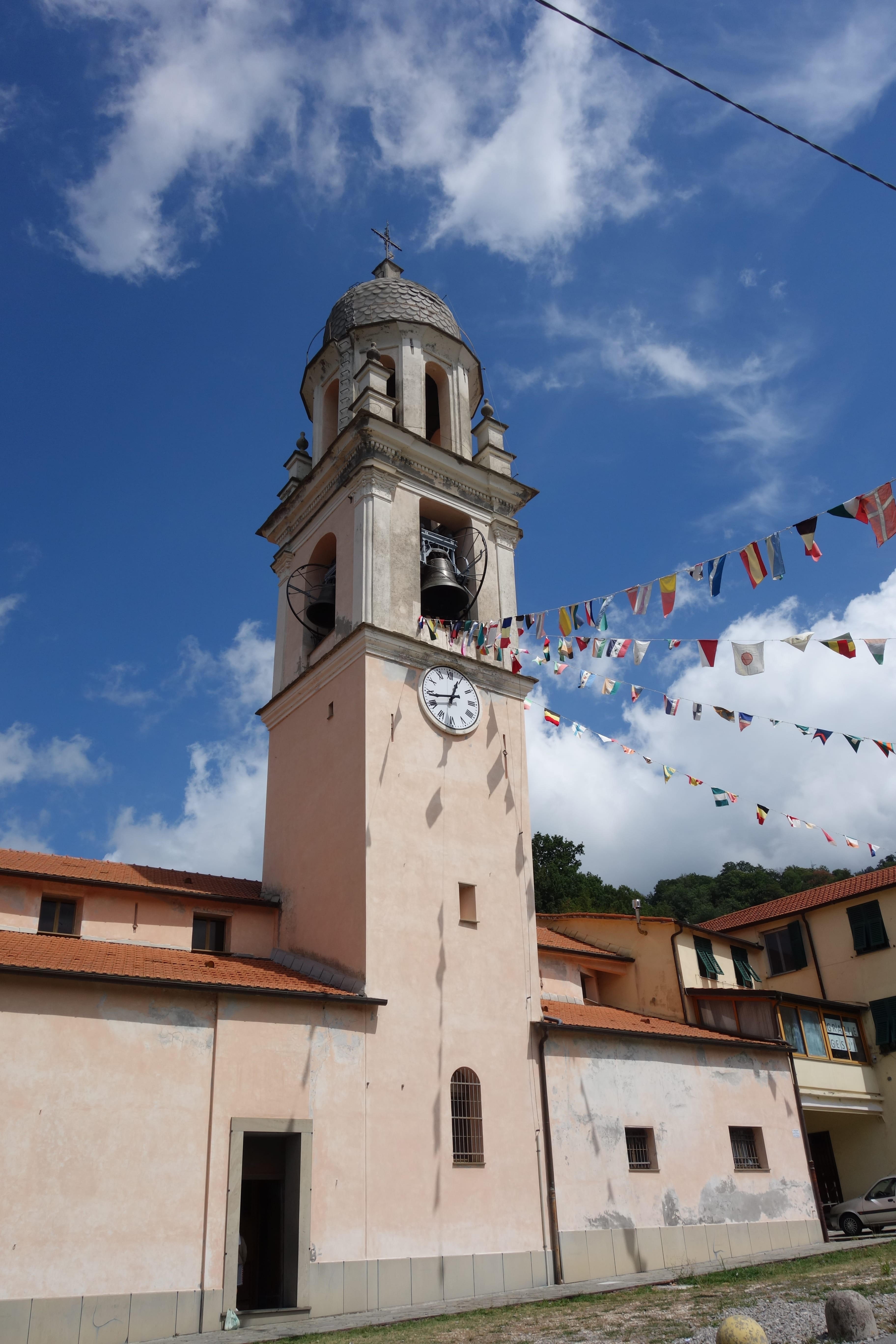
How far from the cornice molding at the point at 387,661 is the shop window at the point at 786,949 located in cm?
1464

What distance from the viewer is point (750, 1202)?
1889cm

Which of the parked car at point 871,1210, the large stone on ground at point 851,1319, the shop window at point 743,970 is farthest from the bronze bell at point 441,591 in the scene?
the parked car at point 871,1210

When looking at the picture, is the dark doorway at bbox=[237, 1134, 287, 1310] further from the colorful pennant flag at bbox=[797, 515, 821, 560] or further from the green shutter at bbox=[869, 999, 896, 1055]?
the green shutter at bbox=[869, 999, 896, 1055]

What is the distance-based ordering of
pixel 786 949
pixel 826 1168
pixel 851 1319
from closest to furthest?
1. pixel 851 1319
2. pixel 826 1168
3. pixel 786 949

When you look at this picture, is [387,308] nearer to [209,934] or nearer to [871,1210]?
[209,934]

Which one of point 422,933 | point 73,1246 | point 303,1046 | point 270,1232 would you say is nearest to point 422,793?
point 422,933

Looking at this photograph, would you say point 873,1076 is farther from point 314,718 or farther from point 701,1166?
point 314,718

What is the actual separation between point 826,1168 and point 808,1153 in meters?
7.33

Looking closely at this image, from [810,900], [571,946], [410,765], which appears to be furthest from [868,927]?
[410,765]

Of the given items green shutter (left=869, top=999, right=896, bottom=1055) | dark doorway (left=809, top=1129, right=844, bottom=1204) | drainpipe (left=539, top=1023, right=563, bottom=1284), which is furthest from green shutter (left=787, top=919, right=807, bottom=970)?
drainpipe (left=539, top=1023, right=563, bottom=1284)

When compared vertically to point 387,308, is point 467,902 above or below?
below

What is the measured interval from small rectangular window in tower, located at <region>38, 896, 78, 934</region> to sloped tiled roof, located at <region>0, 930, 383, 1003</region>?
1.20 feet

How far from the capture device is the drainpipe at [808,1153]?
20.1 metres

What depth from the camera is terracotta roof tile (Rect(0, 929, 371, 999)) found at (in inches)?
514
